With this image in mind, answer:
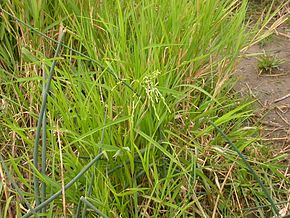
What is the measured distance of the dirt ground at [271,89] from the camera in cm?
188

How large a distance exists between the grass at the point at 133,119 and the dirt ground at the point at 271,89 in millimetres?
85

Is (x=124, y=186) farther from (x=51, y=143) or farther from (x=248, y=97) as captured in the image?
(x=248, y=97)

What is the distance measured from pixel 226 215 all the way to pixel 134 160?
1.01 feet

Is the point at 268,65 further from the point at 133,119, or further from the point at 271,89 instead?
the point at 133,119

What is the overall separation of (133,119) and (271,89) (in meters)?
0.77

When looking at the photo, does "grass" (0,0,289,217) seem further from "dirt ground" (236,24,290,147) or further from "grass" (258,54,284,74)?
"grass" (258,54,284,74)

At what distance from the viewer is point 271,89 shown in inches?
82.1

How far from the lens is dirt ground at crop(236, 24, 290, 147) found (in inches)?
73.9

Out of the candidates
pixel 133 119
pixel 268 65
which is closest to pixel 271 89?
pixel 268 65

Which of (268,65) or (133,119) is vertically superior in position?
(133,119)

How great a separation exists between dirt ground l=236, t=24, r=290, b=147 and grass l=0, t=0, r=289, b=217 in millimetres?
85

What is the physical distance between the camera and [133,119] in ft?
4.97

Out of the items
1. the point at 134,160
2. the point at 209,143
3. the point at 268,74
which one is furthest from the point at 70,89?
the point at 268,74

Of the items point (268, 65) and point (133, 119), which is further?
point (268, 65)
